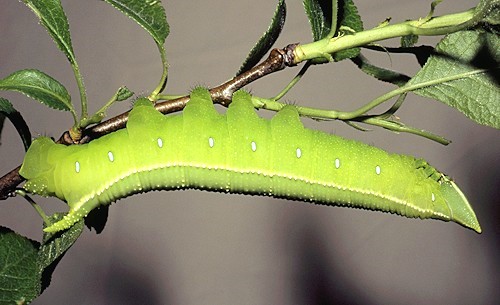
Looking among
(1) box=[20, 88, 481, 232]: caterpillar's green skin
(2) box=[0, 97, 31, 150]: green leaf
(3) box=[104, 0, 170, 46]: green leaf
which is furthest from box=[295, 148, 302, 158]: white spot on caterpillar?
(2) box=[0, 97, 31, 150]: green leaf

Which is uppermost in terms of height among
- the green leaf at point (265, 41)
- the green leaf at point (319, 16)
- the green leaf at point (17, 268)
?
the green leaf at point (319, 16)

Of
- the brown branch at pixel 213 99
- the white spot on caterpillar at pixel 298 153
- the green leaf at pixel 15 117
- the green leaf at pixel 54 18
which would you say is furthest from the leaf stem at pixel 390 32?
the green leaf at pixel 15 117

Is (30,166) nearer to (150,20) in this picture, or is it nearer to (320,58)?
(150,20)

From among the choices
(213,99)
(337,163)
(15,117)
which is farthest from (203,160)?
(15,117)

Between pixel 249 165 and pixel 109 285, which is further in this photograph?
pixel 109 285

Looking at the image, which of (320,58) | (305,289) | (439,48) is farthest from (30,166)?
(305,289)

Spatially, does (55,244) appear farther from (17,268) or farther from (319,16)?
(319,16)

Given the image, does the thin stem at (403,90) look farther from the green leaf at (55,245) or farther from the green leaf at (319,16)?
the green leaf at (55,245)
